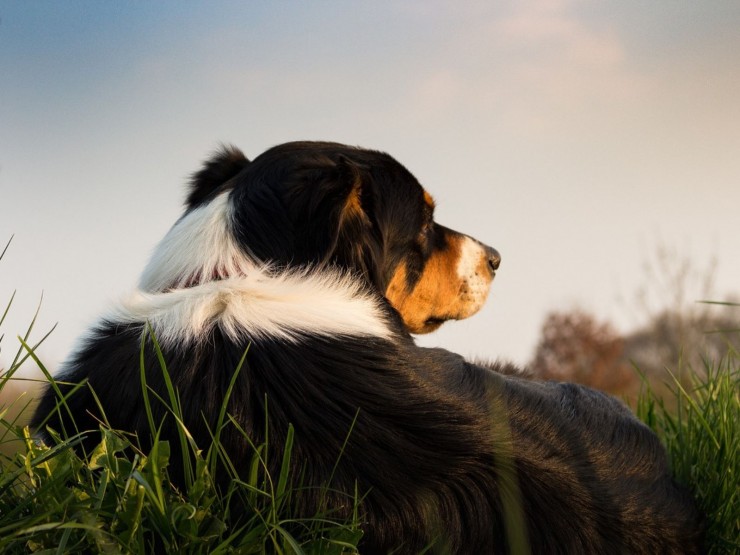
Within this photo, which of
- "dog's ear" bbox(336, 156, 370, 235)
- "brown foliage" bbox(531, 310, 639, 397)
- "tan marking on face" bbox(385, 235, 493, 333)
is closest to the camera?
"dog's ear" bbox(336, 156, 370, 235)

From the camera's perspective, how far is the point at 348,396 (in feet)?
8.10

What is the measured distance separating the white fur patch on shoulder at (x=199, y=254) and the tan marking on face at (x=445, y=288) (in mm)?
741

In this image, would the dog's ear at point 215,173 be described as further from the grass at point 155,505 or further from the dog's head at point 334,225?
the grass at point 155,505

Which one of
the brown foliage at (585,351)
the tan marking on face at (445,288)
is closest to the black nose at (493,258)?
the tan marking on face at (445,288)

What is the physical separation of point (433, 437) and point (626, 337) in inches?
991

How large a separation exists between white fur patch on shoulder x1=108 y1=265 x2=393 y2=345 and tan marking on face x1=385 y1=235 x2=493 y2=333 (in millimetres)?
554

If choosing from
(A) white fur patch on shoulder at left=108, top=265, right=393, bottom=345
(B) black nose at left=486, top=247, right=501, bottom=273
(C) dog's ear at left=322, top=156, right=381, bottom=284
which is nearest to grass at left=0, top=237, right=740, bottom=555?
(A) white fur patch on shoulder at left=108, top=265, right=393, bottom=345

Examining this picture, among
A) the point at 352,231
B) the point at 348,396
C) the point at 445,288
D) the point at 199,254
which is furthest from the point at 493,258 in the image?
the point at 348,396

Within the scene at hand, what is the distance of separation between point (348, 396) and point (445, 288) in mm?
1399

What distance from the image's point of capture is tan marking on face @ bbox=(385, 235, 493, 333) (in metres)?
3.54

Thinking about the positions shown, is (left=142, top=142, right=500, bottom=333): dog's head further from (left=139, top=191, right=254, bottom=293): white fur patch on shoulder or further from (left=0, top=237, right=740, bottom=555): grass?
(left=0, top=237, right=740, bottom=555): grass

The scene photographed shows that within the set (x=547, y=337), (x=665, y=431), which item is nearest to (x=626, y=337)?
(x=547, y=337)

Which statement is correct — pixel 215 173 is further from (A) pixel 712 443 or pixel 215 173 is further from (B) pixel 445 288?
(A) pixel 712 443

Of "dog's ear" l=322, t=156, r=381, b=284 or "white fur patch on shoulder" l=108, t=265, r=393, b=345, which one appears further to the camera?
"dog's ear" l=322, t=156, r=381, b=284
